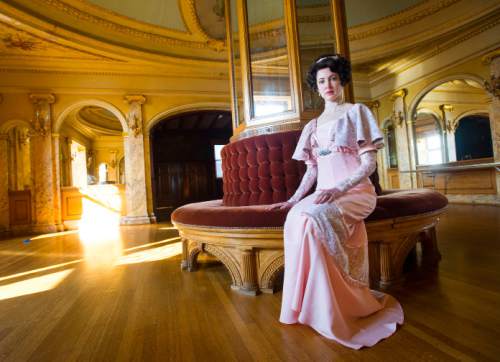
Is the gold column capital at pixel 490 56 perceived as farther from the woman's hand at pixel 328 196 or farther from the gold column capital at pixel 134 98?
the gold column capital at pixel 134 98

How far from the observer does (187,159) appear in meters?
10.8

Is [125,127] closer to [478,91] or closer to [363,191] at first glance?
[363,191]

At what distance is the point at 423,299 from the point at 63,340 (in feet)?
6.10

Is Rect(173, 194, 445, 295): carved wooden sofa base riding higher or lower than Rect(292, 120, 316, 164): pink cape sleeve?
lower

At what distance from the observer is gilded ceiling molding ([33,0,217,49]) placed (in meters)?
5.71

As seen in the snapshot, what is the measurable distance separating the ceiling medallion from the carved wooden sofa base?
6674 mm

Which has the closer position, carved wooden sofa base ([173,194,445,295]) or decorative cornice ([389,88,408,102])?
carved wooden sofa base ([173,194,445,295])

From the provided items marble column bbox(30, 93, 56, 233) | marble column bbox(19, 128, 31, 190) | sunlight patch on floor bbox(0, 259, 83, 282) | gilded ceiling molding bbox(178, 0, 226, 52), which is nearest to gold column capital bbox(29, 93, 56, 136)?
marble column bbox(30, 93, 56, 233)

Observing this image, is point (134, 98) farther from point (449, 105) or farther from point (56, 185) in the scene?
point (449, 105)

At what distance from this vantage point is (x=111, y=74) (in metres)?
7.20

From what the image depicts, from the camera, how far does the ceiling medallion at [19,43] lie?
18.7 feet

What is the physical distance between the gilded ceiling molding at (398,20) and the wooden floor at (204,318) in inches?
253

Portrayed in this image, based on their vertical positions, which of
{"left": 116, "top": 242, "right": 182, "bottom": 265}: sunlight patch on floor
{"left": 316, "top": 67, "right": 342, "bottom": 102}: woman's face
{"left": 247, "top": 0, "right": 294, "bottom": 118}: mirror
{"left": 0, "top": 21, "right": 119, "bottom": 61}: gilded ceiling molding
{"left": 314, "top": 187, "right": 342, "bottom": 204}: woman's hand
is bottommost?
{"left": 116, "top": 242, "right": 182, "bottom": 265}: sunlight patch on floor

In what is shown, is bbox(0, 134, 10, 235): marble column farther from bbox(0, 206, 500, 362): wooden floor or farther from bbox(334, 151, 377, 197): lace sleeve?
bbox(334, 151, 377, 197): lace sleeve
